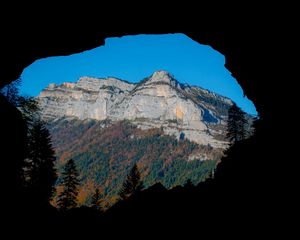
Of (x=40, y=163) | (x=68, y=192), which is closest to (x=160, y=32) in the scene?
(x=40, y=163)

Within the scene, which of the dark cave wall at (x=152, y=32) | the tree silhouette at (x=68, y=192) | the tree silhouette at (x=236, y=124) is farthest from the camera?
the tree silhouette at (x=236, y=124)

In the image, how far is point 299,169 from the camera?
12.2m

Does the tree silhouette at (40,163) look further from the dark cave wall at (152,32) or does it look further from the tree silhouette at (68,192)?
the dark cave wall at (152,32)

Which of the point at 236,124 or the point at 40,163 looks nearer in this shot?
the point at 40,163

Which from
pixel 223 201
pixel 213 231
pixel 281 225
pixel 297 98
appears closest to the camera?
pixel 281 225

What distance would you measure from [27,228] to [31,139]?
30997 millimetres

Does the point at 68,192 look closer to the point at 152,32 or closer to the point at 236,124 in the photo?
the point at 236,124

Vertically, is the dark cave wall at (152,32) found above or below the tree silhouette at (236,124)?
below

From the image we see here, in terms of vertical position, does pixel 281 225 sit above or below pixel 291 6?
below

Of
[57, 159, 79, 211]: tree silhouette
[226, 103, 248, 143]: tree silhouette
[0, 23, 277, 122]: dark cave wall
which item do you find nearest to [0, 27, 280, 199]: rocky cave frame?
[0, 23, 277, 122]: dark cave wall

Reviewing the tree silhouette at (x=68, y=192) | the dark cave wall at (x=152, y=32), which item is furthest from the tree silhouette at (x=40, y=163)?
the dark cave wall at (x=152, y=32)

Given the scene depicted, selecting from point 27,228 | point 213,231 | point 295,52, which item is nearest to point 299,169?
point 213,231

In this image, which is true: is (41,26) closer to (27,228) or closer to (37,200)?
(37,200)

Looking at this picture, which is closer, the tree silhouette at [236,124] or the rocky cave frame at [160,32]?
the rocky cave frame at [160,32]
